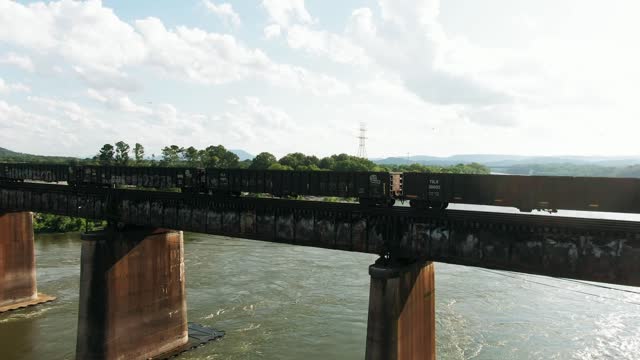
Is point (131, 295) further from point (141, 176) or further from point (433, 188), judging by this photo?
point (433, 188)

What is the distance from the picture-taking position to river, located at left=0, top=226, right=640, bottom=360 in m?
28.6

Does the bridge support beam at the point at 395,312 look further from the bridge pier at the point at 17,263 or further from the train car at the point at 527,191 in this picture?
the bridge pier at the point at 17,263

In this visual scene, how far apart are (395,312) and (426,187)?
5.40 metres

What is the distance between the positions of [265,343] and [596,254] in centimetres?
2112

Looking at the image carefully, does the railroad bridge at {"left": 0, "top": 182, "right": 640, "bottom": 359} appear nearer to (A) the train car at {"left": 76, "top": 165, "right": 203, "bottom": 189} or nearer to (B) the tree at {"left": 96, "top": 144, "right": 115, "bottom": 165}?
(A) the train car at {"left": 76, "top": 165, "right": 203, "bottom": 189}

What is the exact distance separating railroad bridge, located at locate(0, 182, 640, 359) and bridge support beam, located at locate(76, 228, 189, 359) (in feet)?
0.20

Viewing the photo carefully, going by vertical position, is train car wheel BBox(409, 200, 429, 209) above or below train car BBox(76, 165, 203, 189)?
below

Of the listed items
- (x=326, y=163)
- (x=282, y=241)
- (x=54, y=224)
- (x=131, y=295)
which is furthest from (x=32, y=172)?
(x=326, y=163)

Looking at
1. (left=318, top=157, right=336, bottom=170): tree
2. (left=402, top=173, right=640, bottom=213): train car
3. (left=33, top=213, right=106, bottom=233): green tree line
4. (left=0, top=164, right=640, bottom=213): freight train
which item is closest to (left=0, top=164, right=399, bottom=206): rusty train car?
(left=0, top=164, right=640, bottom=213): freight train

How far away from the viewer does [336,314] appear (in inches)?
1344

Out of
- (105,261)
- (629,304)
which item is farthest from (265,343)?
(629,304)

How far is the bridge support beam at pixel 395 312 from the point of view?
17.9m

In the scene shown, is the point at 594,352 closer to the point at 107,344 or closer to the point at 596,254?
the point at 596,254

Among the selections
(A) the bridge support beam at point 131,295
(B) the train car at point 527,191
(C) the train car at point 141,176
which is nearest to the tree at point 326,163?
(C) the train car at point 141,176
